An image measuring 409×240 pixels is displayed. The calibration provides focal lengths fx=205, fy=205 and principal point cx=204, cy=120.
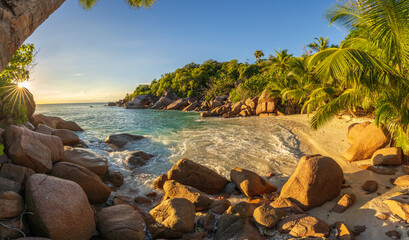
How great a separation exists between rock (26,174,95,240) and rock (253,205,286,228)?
10.3 feet

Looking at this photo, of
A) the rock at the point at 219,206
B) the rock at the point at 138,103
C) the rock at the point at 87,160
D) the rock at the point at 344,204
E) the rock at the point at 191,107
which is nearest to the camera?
the rock at the point at 344,204

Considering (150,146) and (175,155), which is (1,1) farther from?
(150,146)

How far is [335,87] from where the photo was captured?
16750mm

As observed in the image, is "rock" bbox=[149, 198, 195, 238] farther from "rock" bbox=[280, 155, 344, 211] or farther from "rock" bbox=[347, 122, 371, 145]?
"rock" bbox=[347, 122, 371, 145]

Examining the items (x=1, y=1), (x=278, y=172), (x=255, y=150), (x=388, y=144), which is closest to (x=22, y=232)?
(x=1, y=1)

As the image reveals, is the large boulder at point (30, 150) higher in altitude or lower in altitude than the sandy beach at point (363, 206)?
higher

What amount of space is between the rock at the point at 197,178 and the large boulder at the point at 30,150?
3238mm

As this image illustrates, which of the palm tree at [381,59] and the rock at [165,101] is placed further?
the rock at [165,101]

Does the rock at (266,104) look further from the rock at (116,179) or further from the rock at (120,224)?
the rock at (120,224)

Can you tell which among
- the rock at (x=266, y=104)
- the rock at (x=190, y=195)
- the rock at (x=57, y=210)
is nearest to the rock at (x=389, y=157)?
the rock at (x=190, y=195)

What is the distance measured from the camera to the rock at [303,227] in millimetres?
3558

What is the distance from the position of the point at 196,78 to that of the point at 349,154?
56531mm

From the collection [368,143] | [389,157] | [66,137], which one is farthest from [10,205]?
[368,143]

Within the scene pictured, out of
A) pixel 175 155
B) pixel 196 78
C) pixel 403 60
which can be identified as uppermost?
pixel 196 78
